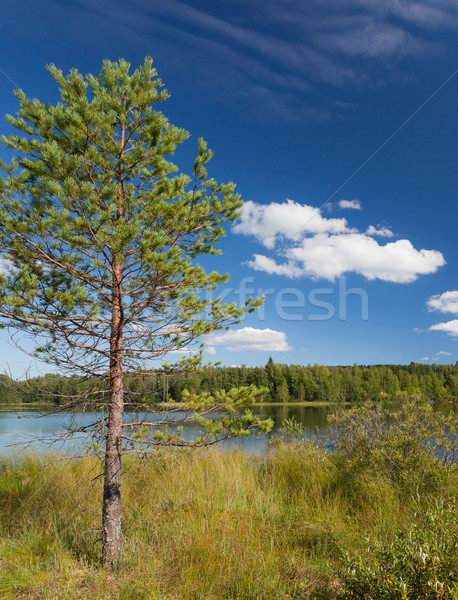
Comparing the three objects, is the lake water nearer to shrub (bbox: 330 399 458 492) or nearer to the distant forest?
the distant forest

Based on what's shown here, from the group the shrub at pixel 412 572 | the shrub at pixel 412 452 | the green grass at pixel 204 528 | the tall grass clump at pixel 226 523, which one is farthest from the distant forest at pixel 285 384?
the shrub at pixel 412 572

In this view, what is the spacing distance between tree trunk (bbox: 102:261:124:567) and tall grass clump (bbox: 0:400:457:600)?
16 centimetres

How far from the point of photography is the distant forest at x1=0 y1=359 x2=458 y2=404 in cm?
424

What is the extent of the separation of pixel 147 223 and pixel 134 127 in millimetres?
1138

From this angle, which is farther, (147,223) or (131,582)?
(147,223)

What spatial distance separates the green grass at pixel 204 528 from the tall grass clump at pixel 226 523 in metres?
0.02

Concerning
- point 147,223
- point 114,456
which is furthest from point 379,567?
point 147,223

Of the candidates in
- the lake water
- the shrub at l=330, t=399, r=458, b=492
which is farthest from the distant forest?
the shrub at l=330, t=399, r=458, b=492

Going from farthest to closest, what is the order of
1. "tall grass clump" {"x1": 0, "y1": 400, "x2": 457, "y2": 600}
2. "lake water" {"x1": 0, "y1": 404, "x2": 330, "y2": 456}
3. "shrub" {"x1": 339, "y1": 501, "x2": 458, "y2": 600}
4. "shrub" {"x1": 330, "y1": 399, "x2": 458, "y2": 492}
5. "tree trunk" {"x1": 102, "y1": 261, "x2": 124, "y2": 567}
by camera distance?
"shrub" {"x1": 330, "y1": 399, "x2": 458, "y2": 492}, "lake water" {"x1": 0, "y1": 404, "x2": 330, "y2": 456}, "tree trunk" {"x1": 102, "y1": 261, "x2": 124, "y2": 567}, "tall grass clump" {"x1": 0, "y1": 400, "x2": 457, "y2": 600}, "shrub" {"x1": 339, "y1": 501, "x2": 458, "y2": 600}

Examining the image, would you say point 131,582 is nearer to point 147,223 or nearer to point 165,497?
point 165,497

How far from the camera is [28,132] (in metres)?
3.80

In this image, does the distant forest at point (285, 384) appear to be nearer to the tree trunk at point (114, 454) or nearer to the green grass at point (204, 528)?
the tree trunk at point (114, 454)

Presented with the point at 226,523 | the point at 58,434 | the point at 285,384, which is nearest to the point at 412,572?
the point at 226,523

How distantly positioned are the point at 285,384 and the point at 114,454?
56.6 meters
